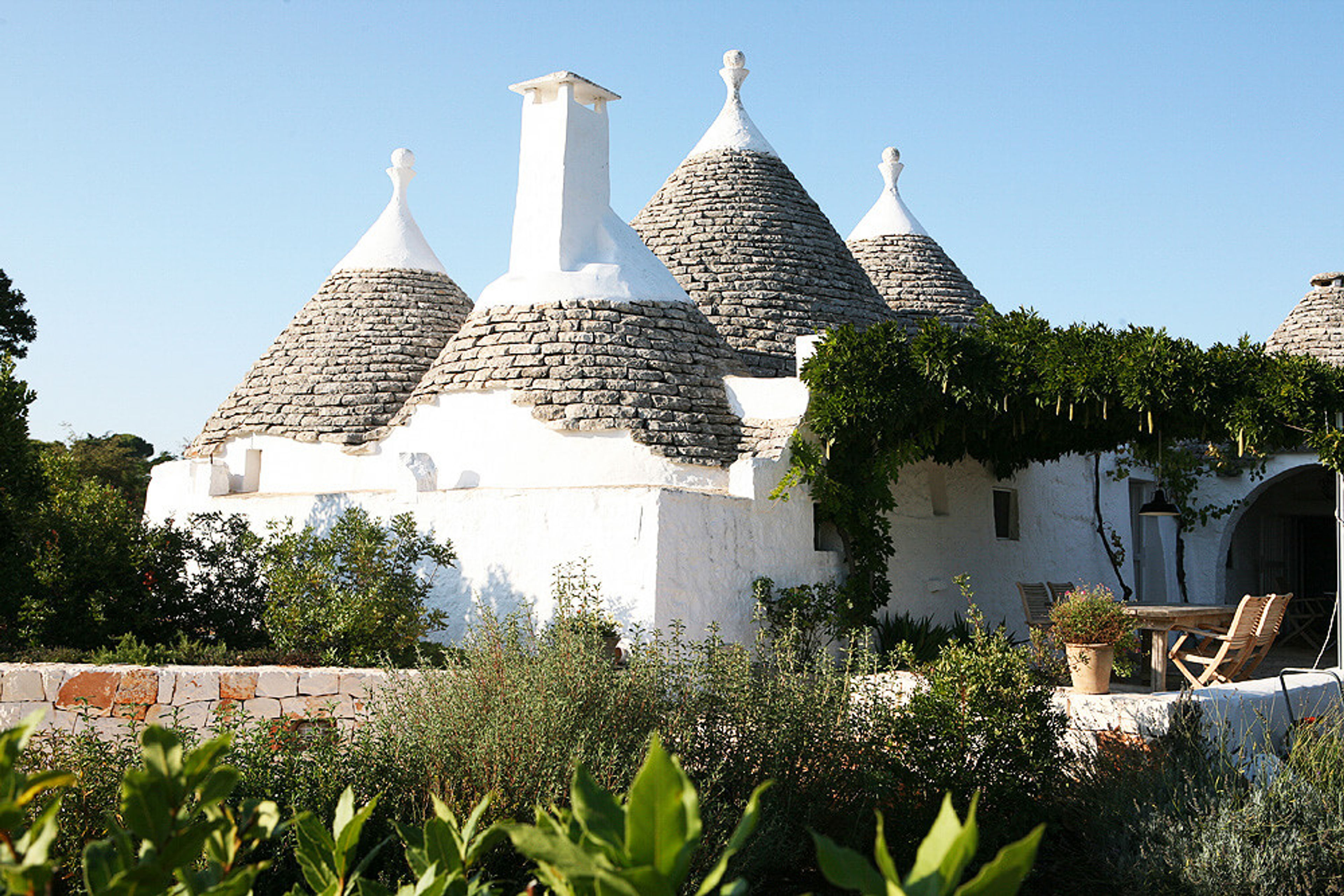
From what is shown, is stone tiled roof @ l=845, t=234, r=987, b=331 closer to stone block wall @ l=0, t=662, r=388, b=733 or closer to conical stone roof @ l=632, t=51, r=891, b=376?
conical stone roof @ l=632, t=51, r=891, b=376

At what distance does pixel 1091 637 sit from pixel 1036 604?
422 cm

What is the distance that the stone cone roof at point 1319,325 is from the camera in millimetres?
18125

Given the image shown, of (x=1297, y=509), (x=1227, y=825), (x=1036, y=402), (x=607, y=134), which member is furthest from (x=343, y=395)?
(x=1297, y=509)

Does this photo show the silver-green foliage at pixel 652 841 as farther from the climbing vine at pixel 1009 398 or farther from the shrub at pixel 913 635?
the shrub at pixel 913 635

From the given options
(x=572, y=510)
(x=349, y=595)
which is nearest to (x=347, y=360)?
(x=572, y=510)

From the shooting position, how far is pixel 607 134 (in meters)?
13.8

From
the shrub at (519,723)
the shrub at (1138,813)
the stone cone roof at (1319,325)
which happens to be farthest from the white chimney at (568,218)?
the stone cone roof at (1319,325)

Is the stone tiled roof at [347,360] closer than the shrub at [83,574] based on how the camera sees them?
No

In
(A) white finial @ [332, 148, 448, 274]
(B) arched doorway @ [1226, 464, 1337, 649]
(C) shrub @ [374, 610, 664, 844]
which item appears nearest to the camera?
(C) shrub @ [374, 610, 664, 844]

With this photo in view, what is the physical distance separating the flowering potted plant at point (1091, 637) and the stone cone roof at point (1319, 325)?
1018 cm

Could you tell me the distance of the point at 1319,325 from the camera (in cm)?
1847

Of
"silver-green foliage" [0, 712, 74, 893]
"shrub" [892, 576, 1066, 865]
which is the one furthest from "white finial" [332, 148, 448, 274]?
"silver-green foliage" [0, 712, 74, 893]

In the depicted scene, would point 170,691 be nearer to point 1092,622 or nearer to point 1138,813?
point 1138,813

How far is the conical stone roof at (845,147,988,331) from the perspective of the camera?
17438 millimetres
